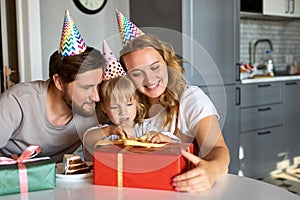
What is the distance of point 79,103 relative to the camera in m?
1.33

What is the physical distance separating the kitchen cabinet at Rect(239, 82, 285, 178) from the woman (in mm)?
2366

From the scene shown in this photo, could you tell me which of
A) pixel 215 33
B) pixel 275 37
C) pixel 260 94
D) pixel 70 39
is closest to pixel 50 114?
pixel 70 39

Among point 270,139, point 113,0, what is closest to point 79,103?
point 113,0

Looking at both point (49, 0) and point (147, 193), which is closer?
point (147, 193)

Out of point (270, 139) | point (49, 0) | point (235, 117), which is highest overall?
point (49, 0)

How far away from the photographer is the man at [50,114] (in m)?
1.44

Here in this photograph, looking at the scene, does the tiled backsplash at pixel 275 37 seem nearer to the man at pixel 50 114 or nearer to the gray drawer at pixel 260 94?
the gray drawer at pixel 260 94

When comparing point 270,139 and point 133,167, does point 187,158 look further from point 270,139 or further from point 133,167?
point 270,139

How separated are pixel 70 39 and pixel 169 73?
0.32 m

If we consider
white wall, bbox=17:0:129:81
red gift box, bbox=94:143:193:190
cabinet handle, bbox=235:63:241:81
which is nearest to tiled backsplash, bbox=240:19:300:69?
cabinet handle, bbox=235:63:241:81

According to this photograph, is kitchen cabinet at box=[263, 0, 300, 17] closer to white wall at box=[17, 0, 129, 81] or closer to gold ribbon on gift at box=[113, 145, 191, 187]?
white wall at box=[17, 0, 129, 81]

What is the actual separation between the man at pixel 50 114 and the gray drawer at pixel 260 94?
2.33 meters

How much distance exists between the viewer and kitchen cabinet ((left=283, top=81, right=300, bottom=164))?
4.12 m

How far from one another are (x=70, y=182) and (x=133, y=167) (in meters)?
0.20
